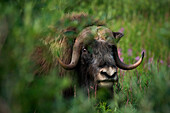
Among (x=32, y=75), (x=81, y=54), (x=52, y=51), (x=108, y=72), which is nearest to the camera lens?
(x=32, y=75)

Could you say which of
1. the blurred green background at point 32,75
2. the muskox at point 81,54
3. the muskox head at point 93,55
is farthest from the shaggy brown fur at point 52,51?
the blurred green background at point 32,75

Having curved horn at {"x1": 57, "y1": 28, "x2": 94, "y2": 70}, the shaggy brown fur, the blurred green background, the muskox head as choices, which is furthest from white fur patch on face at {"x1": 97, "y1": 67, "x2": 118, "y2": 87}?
the shaggy brown fur

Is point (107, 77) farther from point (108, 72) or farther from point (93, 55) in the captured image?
point (93, 55)

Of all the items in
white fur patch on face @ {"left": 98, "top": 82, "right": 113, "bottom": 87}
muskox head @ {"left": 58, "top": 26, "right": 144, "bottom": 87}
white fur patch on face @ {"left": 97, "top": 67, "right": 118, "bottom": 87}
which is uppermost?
muskox head @ {"left": 58, "top": 26, "right": 144, "bottom": 87}

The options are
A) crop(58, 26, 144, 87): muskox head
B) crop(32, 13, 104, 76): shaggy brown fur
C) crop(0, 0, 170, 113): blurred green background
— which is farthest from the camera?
crop(32, 13, 104, 76): shaggy brown fur

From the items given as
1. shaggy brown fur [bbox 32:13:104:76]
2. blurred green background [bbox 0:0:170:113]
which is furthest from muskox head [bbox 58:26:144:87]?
blurred green background [bbox 0:0:170:113]

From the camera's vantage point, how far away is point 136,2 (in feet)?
42.2

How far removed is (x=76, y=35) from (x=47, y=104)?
7.54ft

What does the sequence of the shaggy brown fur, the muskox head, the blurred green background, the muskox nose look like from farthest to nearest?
the shaggy brown fur
the muskox head
the muskox nose
the blurred green background

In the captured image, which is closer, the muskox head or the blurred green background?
the blurred green background

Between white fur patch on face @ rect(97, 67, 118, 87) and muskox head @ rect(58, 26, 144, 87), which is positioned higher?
muskox head @ rect(58, 26, 144, 87)

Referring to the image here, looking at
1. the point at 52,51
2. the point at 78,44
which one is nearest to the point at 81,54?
the point at 78,44

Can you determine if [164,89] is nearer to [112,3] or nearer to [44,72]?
[44,72]

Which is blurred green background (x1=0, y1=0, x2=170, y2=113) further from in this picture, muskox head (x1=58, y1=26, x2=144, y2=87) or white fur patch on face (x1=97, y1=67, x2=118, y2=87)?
muskox head (x1=58, y1=26, x2=144, y2=87)
